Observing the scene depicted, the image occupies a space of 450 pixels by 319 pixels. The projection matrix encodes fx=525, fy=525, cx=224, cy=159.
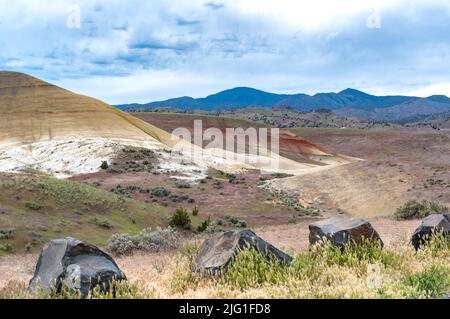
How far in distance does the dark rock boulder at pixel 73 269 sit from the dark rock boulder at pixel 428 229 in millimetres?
7092

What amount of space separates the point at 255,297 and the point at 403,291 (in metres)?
1.90

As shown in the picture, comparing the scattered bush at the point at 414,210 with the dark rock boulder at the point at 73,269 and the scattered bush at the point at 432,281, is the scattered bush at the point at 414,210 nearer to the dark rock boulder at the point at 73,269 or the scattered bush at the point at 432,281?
the scattered bush at the point at 432,281

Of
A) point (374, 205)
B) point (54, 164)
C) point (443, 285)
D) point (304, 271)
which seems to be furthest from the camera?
point (54, 164)

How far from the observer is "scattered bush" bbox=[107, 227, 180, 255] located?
1708 cm

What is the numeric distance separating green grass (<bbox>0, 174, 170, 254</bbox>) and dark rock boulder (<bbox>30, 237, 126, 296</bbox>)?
9631 mm

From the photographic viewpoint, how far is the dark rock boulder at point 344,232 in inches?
424

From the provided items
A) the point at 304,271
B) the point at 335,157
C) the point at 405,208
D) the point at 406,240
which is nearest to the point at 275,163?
the point at 335,157

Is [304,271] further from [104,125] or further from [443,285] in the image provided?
[104,125]

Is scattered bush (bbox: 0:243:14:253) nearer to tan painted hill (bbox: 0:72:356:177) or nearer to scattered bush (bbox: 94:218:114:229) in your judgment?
scattered bush (bbox: 94:218:114:229)

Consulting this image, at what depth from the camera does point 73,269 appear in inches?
324

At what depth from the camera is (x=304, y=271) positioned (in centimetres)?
817

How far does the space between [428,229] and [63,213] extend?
16483mm

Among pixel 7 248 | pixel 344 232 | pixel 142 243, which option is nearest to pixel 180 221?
pixel 142 243

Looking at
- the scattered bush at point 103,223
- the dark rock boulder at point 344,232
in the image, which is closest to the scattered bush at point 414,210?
the scattered bush at point 103,223
